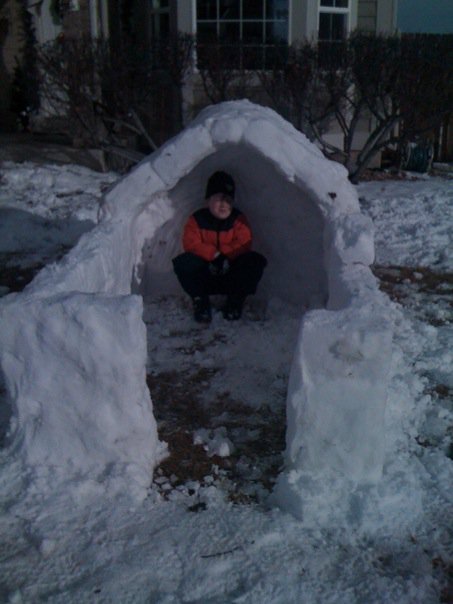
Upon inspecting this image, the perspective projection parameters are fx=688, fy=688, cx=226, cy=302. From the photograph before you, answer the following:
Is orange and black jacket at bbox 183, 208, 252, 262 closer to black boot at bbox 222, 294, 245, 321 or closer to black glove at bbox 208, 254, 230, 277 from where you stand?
black glove at bbox 208, 254, 230, 277

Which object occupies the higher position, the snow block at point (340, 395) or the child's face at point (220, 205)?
the child's face at point (220, 205)

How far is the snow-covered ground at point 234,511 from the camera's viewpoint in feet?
7.95

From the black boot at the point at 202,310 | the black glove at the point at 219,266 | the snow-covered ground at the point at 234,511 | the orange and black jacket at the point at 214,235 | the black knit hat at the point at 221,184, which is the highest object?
the black knit hat at the point at 221,184

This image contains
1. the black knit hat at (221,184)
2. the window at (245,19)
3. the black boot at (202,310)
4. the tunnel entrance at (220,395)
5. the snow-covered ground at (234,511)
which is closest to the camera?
the snow-covered ground at (234,511)

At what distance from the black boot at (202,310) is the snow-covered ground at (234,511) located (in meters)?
0.20

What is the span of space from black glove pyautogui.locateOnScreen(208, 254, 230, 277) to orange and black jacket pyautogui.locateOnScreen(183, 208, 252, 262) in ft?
0.10

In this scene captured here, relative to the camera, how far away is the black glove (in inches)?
189

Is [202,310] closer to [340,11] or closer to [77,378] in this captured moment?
[77,378]

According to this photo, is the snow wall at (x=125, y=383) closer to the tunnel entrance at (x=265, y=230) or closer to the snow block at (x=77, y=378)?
the snow block at (x=77, y=378)

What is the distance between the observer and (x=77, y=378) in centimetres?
295

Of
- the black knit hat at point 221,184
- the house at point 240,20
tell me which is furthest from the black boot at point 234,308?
the house at point 240,20

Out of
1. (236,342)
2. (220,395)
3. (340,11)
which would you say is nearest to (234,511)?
(220,395)

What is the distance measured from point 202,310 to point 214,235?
531 mm

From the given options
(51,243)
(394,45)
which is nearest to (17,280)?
(51,243)
